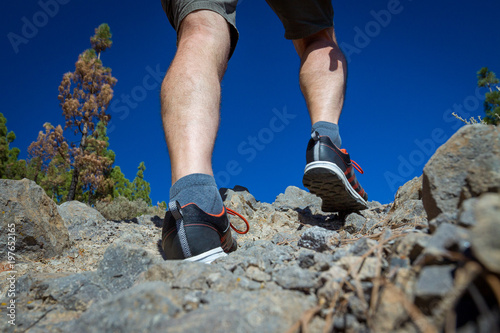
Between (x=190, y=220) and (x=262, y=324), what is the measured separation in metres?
0.86

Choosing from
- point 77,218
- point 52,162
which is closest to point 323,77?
point 77,218

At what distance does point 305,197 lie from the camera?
13.1 ft

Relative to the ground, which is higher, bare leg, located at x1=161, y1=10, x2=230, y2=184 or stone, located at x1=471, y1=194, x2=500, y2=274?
bare leg, located at x1=161, y1=10, x2=230, y2=184

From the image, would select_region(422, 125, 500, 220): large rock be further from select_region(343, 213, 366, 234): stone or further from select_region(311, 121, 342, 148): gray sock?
select_region(311, 121, 342, 148): gray sock

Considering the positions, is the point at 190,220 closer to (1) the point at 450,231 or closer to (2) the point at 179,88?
(2) the point at 179,88

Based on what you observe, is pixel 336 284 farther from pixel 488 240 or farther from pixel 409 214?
pixel 409 214

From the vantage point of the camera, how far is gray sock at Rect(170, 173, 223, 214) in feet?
4.62

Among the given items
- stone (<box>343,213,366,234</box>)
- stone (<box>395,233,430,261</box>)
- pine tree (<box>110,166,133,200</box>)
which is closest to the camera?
stone (<box>395,233,430,261</box>)

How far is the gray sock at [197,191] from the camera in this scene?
1.41m

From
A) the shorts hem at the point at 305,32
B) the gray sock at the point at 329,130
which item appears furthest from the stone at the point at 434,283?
the shorts hem at the point at 305,32

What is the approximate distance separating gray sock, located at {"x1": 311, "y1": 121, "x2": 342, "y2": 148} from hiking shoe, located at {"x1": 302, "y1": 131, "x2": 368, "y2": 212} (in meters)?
0.08

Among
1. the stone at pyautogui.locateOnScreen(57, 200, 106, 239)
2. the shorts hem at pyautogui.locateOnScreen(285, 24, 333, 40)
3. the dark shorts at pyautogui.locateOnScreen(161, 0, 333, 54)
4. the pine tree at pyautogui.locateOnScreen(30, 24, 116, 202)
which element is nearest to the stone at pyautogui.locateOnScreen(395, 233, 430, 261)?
the dark shorts at pyautogui.locateOnScreen(161, 0, 333, 54)

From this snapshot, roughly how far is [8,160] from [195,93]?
50.3 feet

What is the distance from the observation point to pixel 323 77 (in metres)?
2.32
